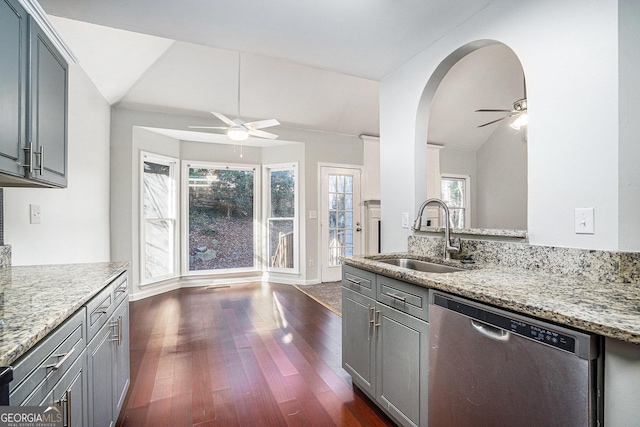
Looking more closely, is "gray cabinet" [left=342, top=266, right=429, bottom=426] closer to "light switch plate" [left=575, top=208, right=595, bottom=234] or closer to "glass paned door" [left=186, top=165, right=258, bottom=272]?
"light switch plate" [left=575, top=208, right=595, bottom=234]

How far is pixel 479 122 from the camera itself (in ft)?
19.6

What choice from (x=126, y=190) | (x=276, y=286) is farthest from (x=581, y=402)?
(x=126, y=190)

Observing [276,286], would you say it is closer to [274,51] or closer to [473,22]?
[274,51]

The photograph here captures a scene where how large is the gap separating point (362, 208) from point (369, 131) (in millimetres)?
1428

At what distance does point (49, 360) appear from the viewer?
912mm

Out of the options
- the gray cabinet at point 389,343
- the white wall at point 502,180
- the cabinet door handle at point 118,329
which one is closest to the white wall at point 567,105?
the gray cabinet at point 389,343

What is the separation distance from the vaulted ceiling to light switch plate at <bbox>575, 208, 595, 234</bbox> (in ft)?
4.43

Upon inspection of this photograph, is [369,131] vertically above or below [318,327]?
above

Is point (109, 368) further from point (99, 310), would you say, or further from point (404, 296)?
point (404, 296)

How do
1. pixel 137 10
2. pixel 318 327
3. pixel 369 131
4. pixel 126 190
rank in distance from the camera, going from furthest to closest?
pixel 369 131
pixel 126 190
pixel 318 327
pixel 137 10

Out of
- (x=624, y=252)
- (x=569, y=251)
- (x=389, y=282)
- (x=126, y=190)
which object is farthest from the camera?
(x=126, y=190)

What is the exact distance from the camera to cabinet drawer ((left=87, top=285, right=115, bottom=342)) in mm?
1248

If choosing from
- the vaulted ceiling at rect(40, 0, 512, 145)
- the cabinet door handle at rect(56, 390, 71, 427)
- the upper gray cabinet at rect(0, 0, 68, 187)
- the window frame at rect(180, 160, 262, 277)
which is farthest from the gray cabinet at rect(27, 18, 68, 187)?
the window frame at rect(180, 160, 262, 277)

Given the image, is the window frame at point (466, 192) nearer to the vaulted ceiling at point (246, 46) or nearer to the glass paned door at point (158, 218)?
the vaulted ceiling at point (246, 46)
